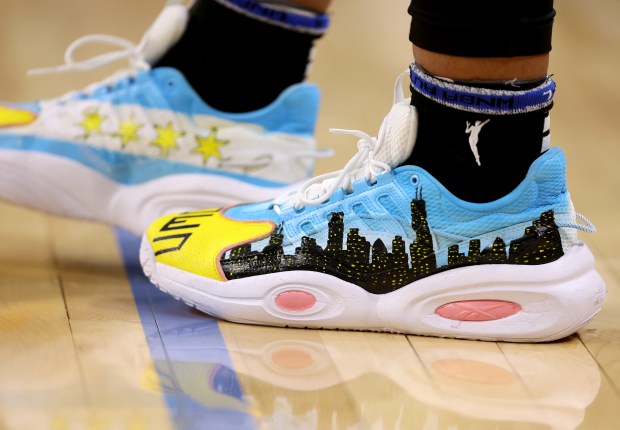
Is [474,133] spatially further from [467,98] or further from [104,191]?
[104,191]

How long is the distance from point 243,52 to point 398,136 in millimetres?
421

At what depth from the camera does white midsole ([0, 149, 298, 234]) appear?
5.16ft

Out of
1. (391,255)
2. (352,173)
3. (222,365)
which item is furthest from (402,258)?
(222,365)

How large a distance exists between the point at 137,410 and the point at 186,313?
0.31m

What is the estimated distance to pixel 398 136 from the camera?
126 centimetres

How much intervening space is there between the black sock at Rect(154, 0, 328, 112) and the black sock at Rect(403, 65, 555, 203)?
380mm

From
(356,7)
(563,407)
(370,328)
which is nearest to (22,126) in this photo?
(370,328)

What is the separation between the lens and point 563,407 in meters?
1.12

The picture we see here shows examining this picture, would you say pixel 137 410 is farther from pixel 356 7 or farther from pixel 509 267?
pixel 356 7

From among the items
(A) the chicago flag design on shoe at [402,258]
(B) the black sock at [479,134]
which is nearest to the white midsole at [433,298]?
(A) the chicago flag design on shoe at [402,258]

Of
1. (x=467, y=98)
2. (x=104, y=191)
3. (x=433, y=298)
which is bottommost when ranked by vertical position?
(x=104, y=191)

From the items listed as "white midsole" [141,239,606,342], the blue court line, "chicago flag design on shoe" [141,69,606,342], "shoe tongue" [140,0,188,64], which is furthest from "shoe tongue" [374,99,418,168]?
"shoe tongue" [140,0,188,64]

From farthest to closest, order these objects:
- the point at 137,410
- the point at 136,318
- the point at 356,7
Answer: the point at 356,7 < the point at 136,318 < the point at 137,410

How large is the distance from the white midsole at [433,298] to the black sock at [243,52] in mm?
376
